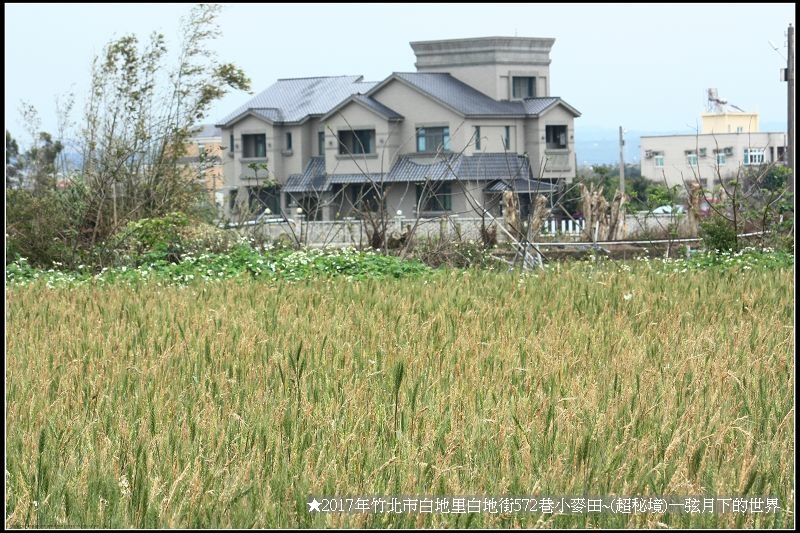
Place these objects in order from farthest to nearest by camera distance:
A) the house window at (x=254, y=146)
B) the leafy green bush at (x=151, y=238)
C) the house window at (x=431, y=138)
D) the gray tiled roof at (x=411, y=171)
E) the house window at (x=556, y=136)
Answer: the house window at (x=254, y=146) < the house window at (x=556, y=136) < the house window at (x=431, y=138) < the gray tiled roof at (x=411, y=171) < the leafy green bush at (x=151, y=238)

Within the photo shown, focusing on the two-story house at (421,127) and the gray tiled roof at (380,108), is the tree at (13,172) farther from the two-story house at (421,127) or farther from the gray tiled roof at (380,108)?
the gray tiled roof at (380,108)

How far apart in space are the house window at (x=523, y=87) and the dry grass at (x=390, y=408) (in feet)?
119

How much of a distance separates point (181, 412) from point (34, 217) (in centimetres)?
1133

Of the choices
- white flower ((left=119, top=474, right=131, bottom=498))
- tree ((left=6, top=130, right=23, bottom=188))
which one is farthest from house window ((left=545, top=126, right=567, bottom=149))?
white flower ((left=119, top=474, right=131, bottom=498))

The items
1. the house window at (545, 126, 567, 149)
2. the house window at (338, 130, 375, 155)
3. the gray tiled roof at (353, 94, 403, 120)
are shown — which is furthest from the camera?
the house window at (545, 126, 567, 149)

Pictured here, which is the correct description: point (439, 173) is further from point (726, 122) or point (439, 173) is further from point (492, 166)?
point (726, 122)

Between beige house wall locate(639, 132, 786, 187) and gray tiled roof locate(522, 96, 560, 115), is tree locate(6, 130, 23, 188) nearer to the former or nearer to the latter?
gray tiled roof locate(522, 96, 560, 115)

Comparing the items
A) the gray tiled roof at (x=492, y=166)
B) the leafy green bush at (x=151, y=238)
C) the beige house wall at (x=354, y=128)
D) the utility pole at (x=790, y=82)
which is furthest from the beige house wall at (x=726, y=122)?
the leafy green bush at (x=151, y=238)

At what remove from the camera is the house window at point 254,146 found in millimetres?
47031

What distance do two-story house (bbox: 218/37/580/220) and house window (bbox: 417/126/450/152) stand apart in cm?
4

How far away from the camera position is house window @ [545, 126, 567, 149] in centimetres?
4434

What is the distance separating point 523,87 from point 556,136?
2404 millimetres

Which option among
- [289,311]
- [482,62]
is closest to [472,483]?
[289,311]

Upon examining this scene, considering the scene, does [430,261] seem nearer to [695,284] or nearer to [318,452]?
[695,284]
